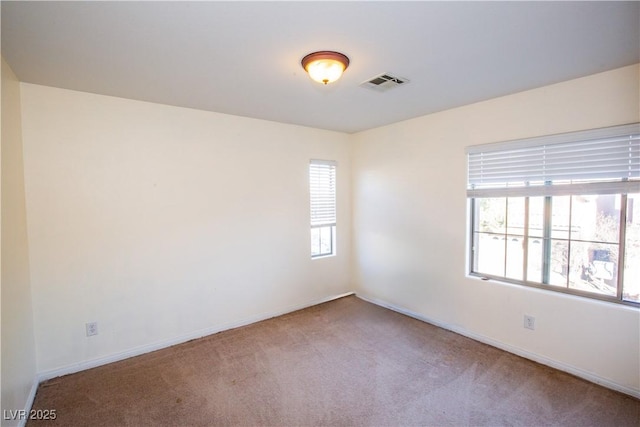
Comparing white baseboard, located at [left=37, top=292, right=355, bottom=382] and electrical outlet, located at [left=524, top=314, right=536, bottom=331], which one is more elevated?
electrical outlet, located at [left=524, top=314, right=536, bottom=331]

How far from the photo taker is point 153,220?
3008mm

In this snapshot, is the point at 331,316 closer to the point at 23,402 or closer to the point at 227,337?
the point at 227,337

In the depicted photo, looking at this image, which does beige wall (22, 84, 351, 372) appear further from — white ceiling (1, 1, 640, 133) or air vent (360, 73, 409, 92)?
air vent (360, 73, 409, 92)

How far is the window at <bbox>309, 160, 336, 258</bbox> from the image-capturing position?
4250mm

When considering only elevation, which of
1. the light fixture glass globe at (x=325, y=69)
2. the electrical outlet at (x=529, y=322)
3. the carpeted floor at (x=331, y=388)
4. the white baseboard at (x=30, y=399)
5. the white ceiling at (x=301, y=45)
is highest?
the white ceiling at (x=301, y=45)

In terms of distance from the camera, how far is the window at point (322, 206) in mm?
4250

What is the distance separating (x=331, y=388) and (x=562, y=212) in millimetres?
2520

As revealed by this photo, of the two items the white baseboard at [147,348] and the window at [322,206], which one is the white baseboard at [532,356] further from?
the white baseboard at [147,348]

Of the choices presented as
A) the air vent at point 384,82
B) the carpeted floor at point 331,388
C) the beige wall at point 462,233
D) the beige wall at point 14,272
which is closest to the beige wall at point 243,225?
the beige wall at point 462,233

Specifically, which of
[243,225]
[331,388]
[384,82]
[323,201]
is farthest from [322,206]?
[331,388]

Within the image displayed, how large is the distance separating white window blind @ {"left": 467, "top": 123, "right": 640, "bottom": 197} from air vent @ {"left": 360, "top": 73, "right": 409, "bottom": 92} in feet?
3.89

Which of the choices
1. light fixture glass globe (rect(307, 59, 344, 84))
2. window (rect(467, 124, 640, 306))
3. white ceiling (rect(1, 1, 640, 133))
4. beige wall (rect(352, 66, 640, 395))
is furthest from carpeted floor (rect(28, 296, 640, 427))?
white ceiling (rect(1, 1, 640, 133))

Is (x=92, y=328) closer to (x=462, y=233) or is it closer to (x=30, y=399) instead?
(x=30, y=399)

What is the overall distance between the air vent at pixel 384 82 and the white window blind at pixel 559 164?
3.89 feet
